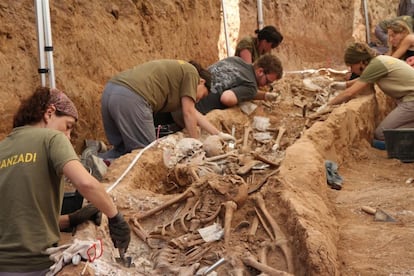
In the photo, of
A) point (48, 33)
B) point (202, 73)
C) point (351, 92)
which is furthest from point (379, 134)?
point (48, 33)

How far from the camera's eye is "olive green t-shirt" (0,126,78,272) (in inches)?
127

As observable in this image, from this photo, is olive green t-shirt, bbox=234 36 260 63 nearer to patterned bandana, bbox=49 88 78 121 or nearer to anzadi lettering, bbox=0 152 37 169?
patterned bandana, bbox=49 88 78 121

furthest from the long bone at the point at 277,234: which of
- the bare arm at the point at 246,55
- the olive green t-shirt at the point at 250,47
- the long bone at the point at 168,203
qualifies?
the olive green t-shirt at the point at 250,47

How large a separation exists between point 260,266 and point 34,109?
1729 millimetres

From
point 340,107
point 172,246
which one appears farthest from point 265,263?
point 340,107

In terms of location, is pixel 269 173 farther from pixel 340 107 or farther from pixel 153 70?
pixel 340 107

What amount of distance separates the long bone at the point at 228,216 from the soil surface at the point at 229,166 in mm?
18

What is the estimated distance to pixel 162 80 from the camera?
6.57 meters

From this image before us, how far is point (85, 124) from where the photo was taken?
26.2 feet

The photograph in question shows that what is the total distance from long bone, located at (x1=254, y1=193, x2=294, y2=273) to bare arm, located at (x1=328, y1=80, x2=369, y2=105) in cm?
394

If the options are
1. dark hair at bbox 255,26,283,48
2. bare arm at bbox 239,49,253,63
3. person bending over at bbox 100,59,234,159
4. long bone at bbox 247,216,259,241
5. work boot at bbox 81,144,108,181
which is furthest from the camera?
bare arm at bbox 239,49,253,63

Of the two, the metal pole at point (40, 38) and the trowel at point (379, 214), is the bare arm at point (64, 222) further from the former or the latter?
the metal pole at point (40, 38)

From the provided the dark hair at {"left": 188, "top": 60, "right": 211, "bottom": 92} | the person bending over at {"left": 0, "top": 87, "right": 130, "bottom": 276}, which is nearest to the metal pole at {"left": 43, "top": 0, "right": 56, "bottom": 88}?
the dark hair at {"left": 188, "top": 60, "right": 211, "bottom": 92}

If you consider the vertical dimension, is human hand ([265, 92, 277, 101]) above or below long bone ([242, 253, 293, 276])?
above
